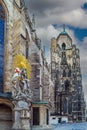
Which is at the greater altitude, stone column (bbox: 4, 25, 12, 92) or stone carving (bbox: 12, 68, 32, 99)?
stone column (bbox: 4, 25, 12, 92)

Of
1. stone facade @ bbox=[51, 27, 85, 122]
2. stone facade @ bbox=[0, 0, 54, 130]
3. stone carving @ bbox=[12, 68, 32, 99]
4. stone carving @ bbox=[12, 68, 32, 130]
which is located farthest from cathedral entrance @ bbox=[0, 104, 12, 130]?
stone facade @ bbox=[51, 27, 85, 122]

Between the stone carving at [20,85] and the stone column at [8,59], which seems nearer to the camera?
the stone carving at [20,85]

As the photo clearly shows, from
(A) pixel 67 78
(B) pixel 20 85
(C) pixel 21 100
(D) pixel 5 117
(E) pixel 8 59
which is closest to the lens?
(C) pixel 21 100

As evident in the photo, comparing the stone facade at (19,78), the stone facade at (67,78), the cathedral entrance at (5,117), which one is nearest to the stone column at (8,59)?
the stone facade at (19,78)

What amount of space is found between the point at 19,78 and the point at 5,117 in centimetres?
491

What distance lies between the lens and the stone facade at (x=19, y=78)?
4119 centimetres

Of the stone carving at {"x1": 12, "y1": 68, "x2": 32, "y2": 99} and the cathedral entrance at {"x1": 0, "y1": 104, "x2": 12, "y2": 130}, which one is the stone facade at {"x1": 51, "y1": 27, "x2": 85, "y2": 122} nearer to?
the stone carving at {"x1": 12, "y1": 68, "x2": 32, "y2": 99}

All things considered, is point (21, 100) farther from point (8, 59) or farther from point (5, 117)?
point (8, 59)

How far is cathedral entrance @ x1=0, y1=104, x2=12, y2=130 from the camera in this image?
41.4 metres

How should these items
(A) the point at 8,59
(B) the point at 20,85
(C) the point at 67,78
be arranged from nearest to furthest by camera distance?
(B) the point at 20,85, (A) the point at 8,59, (C) the point at 67,78

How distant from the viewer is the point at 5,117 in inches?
1647

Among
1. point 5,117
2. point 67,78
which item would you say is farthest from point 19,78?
point 67,78

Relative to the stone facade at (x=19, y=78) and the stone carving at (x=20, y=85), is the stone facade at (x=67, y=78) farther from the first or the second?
the stone carving at (x=20, y=85)

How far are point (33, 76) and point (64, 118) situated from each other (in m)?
92.1
